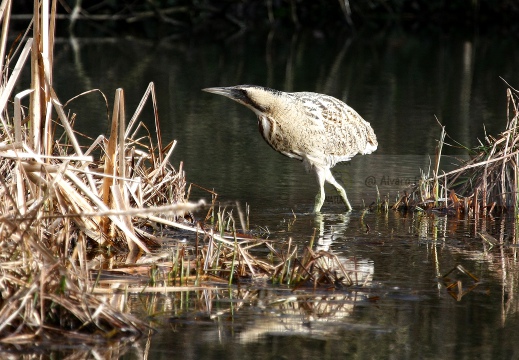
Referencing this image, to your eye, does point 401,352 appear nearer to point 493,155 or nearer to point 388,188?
point 493,155

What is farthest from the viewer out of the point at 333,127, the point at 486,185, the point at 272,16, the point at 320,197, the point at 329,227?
the point at 272,16

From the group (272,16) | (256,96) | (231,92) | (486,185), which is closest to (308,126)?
(256,96)

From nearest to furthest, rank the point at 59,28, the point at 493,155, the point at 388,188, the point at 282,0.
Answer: the point at 493,155 < the point at 388,188 < the point at 59,28 < the point at 282,0

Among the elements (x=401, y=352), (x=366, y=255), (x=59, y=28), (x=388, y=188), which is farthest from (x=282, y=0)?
(x=401, y=352)

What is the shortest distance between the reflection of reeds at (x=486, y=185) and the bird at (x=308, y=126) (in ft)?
1.77

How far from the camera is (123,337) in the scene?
3561 mm

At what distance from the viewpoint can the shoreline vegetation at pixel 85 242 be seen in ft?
11.6

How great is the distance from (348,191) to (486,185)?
141 centimetres

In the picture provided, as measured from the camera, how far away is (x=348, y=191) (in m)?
7.44

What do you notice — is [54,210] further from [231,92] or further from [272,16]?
[272,16]

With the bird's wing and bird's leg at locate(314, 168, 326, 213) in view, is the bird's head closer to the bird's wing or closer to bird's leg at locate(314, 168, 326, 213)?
the bird's wing

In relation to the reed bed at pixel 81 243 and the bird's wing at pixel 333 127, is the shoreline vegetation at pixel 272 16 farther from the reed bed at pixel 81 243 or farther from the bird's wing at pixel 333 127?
the reed bed at pixel 81 243

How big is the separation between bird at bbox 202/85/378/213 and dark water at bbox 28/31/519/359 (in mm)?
306

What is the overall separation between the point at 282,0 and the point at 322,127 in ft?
59.1
